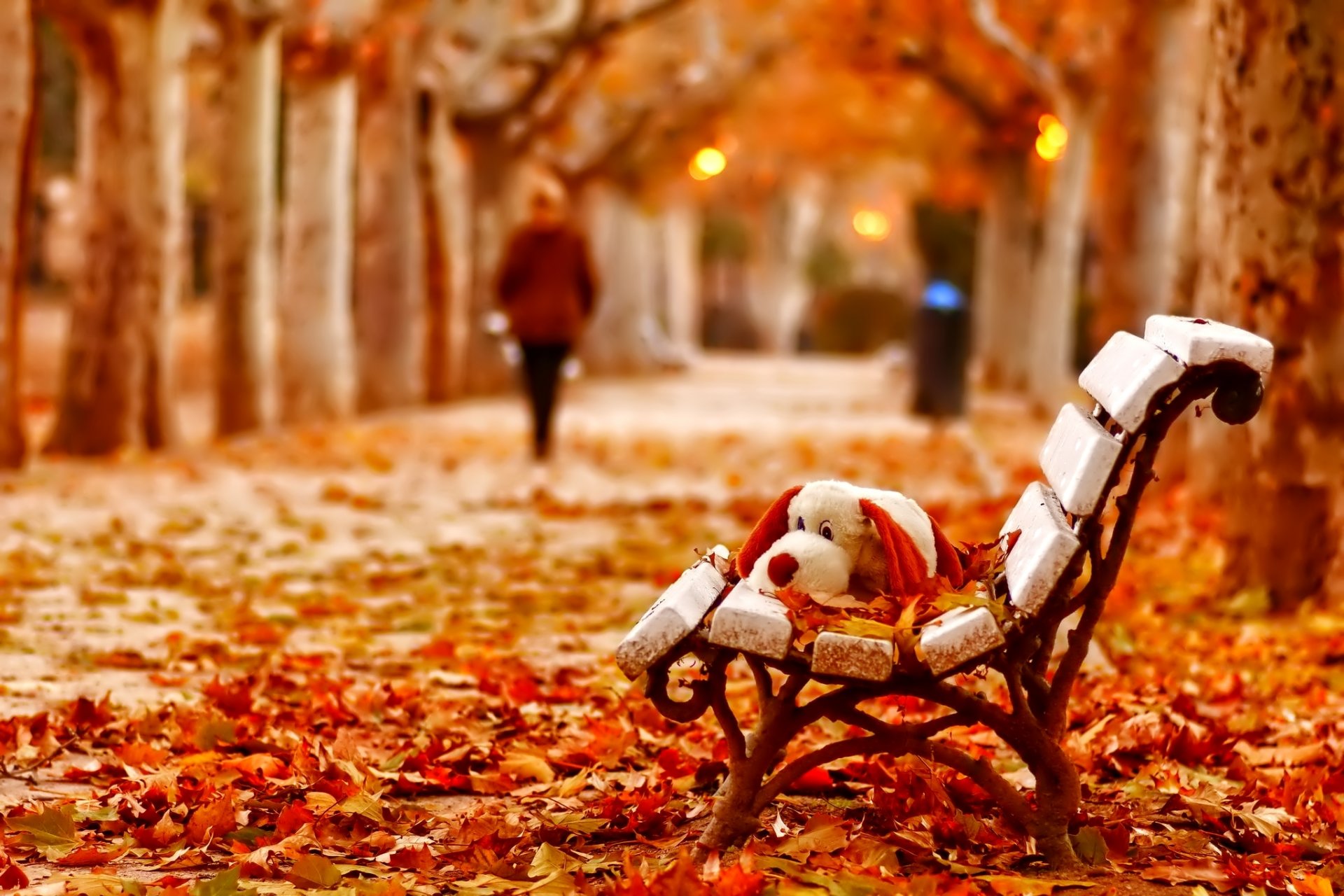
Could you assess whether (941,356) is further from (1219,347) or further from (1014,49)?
(1219,347)

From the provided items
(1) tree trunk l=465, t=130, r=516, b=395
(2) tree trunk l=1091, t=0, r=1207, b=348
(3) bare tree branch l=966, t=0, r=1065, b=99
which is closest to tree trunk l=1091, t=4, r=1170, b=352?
(2) tree trunk l=1091, t=0, r=1207, b=348

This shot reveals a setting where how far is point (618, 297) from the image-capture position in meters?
33.1

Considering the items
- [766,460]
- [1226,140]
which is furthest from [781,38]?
[1226,140]

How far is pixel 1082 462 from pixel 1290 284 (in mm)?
3767

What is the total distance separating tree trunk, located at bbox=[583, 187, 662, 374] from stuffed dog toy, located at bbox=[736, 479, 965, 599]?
27795 mm

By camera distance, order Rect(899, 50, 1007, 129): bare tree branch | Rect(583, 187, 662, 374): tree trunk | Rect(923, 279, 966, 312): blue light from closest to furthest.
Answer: Rect(923, 279, 966, 312): blue light < Rect(899, 50, 1007, 129): bare tree branch < Rect(583, 187, 662, 374): tree trunk

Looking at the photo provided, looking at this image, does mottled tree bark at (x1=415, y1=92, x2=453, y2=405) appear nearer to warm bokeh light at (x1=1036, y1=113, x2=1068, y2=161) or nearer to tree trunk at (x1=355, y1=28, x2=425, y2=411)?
tree trunk at (x1=355, y1=28, x2=425, y2=411)

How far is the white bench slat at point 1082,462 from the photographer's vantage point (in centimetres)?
393

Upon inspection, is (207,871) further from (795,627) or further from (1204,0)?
(1204,0)

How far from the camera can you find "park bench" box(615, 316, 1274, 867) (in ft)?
12.7

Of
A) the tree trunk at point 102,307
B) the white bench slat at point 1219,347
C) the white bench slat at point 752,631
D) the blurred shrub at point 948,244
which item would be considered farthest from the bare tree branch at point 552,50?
the white bench slat at point 752,631

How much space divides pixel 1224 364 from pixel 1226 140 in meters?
4.27

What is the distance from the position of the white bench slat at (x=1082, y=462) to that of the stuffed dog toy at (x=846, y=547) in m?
0.33

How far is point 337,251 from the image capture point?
18.0 meters
